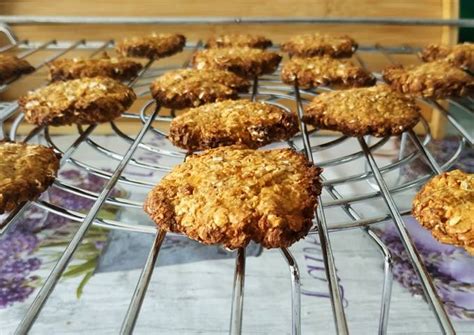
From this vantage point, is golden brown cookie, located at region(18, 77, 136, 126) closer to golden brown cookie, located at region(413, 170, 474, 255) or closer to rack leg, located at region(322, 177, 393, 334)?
rack leg, located at region(322, 177, 393, 334)

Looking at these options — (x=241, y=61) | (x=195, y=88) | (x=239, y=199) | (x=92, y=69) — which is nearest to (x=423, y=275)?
(x=239, y=199)

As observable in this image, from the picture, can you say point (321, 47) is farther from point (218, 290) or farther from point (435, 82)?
point (218, 290)

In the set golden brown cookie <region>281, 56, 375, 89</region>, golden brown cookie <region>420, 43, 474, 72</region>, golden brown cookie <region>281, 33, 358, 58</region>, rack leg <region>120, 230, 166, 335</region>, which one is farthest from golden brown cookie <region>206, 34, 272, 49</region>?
rack leg <region>120, 230, 166, 335</region>

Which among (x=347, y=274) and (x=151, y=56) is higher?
(x=151, y=56)

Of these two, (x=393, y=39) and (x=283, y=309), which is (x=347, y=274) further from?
(x=393, y=39)

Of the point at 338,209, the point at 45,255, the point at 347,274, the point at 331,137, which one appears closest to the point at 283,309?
the point at 347,274

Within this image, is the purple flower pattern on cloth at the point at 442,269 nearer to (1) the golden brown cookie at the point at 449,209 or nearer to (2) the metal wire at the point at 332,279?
(1) the golden brown cookie at the point at 449,209

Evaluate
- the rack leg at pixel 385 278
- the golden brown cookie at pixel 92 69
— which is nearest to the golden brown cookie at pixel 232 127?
the rack leg at pixel 385 278
